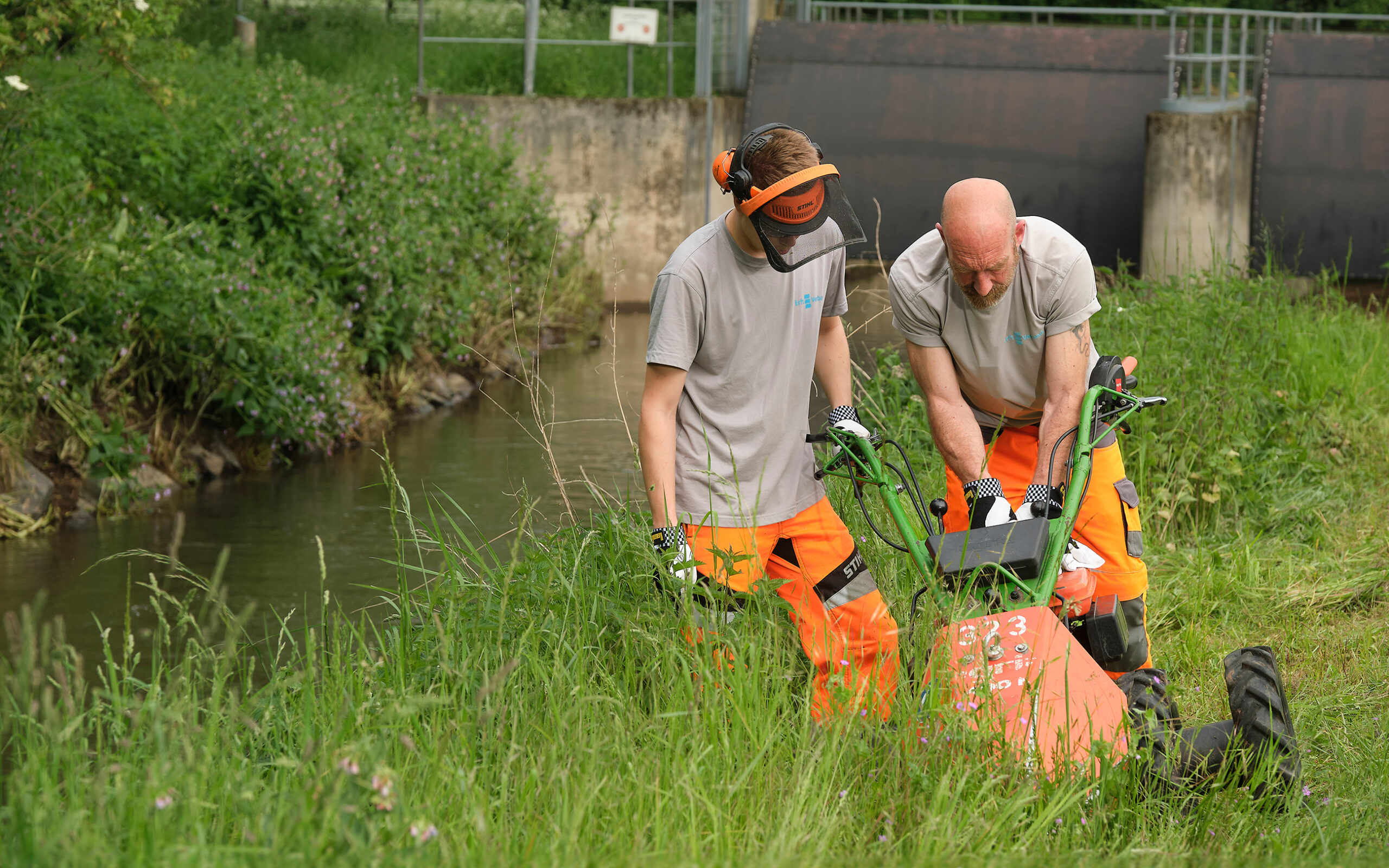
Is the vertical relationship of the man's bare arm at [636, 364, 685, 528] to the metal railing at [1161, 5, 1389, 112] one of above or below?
below

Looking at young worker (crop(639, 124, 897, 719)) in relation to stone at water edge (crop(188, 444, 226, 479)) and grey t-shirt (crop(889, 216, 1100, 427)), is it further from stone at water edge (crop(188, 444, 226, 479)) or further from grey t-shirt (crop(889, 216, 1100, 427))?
stone at water edge (crop(188, 444, 226, 479))

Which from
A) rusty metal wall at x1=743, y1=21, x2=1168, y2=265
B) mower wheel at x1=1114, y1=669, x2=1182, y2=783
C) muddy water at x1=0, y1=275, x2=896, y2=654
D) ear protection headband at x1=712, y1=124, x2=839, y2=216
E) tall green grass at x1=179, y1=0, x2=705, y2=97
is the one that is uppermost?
tall green grass at x1=179, y1=0, x2=705, y2=97

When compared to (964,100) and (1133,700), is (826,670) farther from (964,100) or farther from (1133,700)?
(964,100)

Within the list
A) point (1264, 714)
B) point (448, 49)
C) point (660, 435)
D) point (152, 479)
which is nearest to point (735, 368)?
point (660, 435)

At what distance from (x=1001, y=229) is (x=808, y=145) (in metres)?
0.55

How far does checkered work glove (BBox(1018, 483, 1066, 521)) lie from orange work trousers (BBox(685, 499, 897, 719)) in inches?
17.1

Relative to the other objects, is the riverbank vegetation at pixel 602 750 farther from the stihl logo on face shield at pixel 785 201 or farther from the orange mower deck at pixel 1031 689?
the stihl logo on face shield at pixel 785 201

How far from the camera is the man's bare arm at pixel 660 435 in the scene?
3303 mm

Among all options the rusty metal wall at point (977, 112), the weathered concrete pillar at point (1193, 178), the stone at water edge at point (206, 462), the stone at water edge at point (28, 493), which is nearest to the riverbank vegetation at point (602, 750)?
the stone at water edge at point (28, 493)

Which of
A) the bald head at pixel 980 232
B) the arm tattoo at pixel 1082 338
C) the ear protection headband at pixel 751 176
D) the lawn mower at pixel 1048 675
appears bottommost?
the lawn mower at pixel 1048 675

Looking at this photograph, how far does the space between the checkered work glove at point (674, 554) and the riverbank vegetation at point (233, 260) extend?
3.97 meters

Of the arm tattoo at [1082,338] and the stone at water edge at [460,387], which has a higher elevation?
the arm tattoo at [1082,338]

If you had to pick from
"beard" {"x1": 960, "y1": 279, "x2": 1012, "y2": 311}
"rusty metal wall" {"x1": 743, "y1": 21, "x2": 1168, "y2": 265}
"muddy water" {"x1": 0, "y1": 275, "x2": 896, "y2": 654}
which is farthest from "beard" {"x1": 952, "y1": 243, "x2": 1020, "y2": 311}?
"rusty metal wall" {"x1": 743, "y1": 21, "x2": 1168, "y2": 265}

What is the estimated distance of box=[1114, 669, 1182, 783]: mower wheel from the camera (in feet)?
9.61
